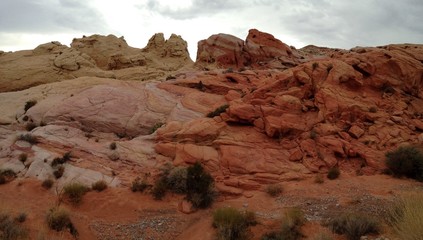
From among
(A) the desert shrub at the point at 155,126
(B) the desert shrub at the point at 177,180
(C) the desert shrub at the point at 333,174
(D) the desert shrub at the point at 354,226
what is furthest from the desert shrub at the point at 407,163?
(A) the desert shrub at the point at 155,126

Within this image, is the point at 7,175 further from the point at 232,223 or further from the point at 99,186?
the point at 232,223

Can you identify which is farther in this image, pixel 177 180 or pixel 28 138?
pixel 28 138

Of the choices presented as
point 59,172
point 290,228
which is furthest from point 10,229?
point 290,228

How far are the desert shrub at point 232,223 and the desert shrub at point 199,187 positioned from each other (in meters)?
1.54

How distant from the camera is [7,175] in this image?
15734 mm

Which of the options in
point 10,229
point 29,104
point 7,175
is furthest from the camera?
point 29,104

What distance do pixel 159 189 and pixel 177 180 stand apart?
2.80ft

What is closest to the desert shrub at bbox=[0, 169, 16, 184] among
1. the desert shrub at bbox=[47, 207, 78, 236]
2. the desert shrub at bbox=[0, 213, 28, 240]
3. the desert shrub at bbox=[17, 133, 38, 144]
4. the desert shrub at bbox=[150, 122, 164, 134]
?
the desert shrub at bbox=[17, 133, 38, 144]

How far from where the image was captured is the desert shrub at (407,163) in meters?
15.1

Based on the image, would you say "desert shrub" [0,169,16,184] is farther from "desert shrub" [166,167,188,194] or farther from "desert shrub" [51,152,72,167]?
"desert shrub" [166,167,188,194]

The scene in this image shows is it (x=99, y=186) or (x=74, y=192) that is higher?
(x=99, y=186)

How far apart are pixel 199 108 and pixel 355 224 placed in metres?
14.2

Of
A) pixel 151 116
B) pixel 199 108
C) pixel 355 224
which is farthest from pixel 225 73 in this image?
pixel 355 224

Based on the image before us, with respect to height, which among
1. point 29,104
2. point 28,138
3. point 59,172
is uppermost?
point 29,104
